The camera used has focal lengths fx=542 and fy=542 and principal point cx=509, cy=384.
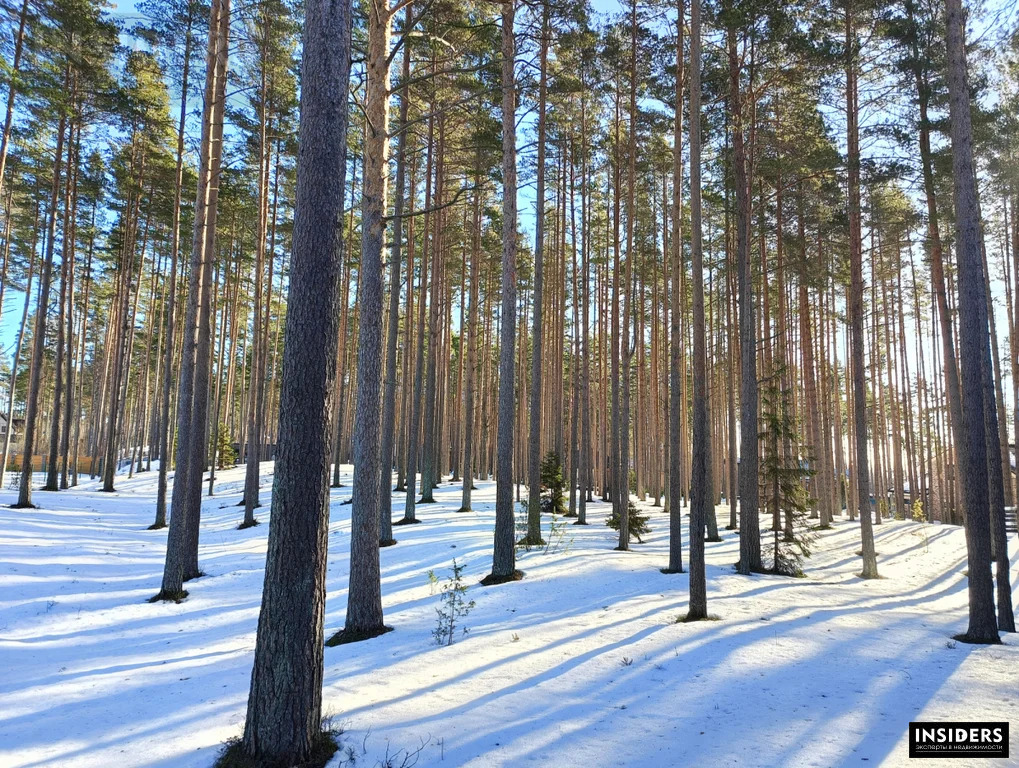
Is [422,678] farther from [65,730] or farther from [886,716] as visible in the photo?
[886,716]

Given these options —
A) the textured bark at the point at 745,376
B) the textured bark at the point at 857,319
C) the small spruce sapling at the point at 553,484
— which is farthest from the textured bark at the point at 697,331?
the small spruce sapling at the point at 553,484

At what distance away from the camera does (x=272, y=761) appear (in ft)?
11.5

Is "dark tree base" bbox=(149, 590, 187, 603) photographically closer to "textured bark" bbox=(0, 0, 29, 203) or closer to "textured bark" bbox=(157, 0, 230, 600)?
"textured bark" bbox=(157, 0, 230, 600)

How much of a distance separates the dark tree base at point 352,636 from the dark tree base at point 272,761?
2.98 metres

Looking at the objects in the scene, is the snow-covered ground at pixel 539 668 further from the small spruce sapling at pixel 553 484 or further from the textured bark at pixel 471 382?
the small spruce sapling at pixel 553 484

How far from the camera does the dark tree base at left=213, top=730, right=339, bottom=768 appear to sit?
350cm

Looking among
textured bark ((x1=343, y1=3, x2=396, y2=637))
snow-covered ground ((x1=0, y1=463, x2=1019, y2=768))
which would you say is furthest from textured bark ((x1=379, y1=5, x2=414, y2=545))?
textured bark ((x1=343, y1=3, x2=396, y2=637))

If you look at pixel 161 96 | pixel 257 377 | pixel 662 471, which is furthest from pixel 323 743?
pixel 662 471

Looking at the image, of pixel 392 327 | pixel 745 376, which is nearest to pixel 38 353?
pixel 392 327

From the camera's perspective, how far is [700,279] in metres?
7.04

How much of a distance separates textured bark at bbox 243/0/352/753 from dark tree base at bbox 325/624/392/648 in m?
3.21

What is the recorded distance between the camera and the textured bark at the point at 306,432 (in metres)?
3.59

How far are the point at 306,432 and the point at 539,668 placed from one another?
3443 mm

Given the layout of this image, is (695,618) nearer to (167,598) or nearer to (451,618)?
(451,618)
